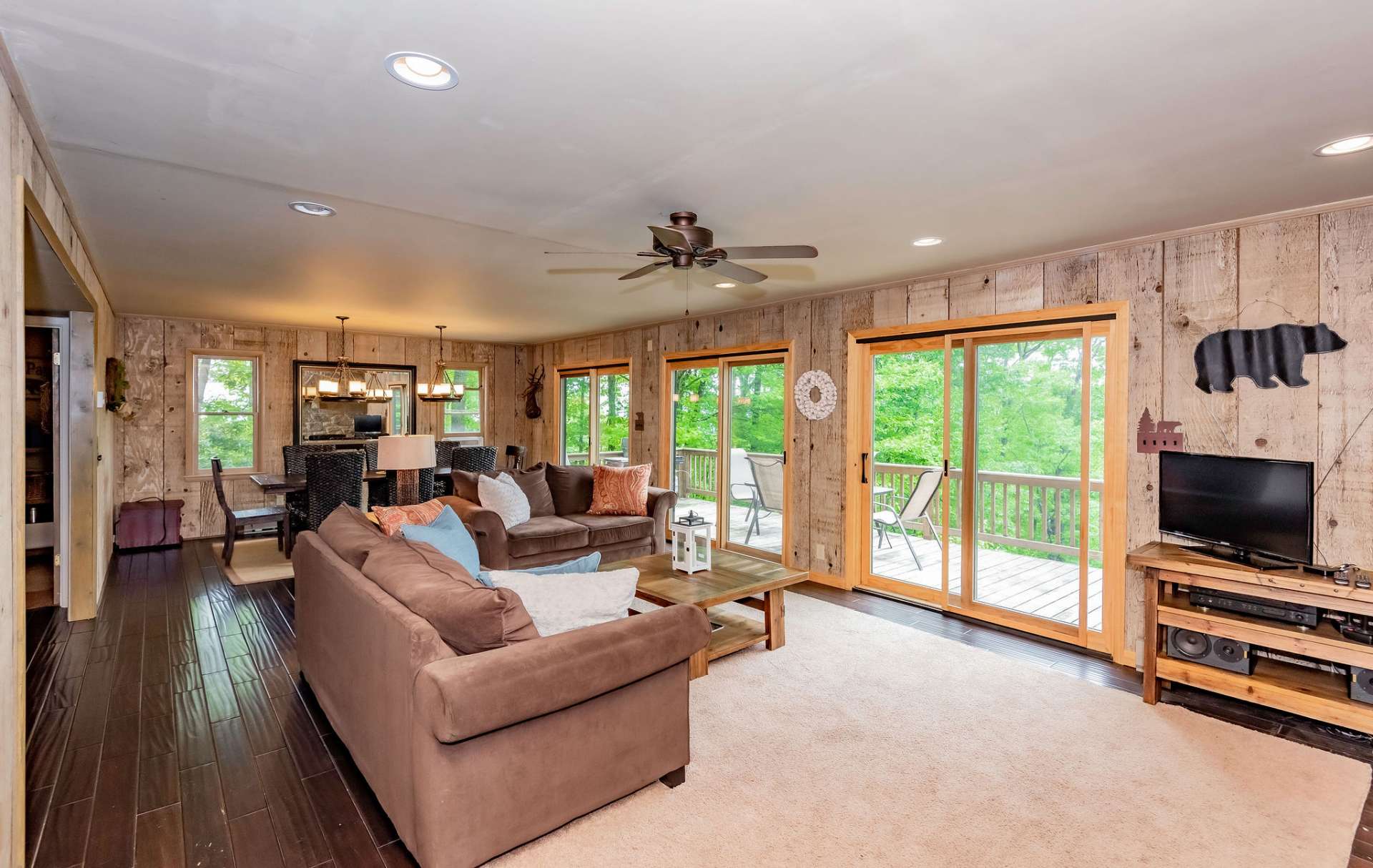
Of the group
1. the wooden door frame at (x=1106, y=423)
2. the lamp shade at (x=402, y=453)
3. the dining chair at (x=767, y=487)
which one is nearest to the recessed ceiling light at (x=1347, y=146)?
the wooden door frame at (x=1106, y=423)

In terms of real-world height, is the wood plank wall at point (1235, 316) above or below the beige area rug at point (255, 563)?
above

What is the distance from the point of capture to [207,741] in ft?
8.89

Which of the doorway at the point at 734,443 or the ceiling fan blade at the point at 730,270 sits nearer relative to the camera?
the ceiling fan blade at the point at 730,270

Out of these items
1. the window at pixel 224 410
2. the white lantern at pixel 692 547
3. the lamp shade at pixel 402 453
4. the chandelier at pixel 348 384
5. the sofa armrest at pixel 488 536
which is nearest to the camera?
the white lantern at pixel 692 547

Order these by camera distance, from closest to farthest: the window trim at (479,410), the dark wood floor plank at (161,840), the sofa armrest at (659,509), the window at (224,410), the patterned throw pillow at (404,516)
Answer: the dark wood floor plank at (161,840)
the patterned throw pillow at (404,516)
the sofa armrest at (659,509)
the window at (224,410)
the window trim at (479,410)

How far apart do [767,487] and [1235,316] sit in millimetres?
3539

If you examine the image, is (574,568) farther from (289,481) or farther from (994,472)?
(289,481)

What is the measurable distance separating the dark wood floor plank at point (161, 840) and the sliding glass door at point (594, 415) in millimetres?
5611

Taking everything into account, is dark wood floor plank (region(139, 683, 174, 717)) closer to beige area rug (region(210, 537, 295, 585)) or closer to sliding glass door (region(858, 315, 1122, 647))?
beige area rug (region(210, 537, 295, 585))

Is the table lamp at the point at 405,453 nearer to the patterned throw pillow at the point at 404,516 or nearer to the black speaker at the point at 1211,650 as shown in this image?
the patterned throw pillow at the point at 404,516

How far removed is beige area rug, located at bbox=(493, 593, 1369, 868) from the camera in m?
2.08

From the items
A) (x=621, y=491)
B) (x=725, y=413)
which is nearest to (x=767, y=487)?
(x=725, y=413)

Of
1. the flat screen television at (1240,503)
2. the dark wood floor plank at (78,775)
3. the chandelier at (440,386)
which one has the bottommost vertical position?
the dark wood floor plank at (78,775)

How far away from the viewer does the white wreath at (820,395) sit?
206 inches
